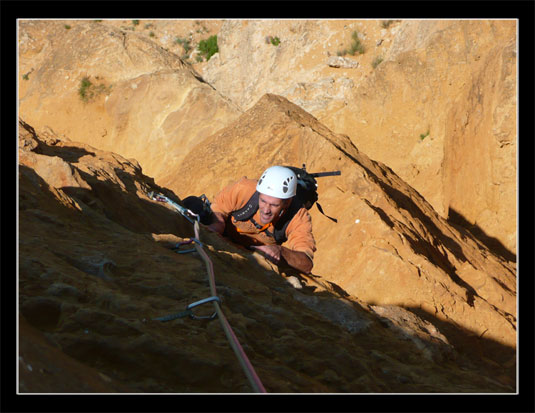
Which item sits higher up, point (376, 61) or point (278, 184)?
point (376, 61)

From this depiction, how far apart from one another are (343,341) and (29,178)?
293 centimetres

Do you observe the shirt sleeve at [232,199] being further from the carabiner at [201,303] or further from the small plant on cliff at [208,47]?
the small plant on cliff at [208,47]

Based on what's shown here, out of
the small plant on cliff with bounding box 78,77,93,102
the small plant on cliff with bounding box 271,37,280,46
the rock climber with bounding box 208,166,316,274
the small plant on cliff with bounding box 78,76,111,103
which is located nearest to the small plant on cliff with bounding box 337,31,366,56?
the small plant on cliff with bounding box 271,37,280,46

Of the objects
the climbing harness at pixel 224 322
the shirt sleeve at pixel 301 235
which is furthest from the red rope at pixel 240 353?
the shirt sleeve at pixel 301 235

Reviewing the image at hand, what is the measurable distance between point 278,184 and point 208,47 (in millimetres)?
28051

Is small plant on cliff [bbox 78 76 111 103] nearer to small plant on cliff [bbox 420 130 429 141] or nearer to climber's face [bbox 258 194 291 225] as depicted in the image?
small plant on cliff [bbox 420 130 429 141]

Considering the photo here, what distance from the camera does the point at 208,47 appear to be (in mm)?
33375

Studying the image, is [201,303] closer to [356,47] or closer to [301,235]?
[301,235]

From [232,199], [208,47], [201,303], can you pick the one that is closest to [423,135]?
[232,199]

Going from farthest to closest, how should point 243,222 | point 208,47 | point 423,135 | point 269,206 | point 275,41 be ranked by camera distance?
point 208,47 → point 275,41 → point 423,135 → point 243,222 → point 269,206

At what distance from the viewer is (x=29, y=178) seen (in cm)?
484

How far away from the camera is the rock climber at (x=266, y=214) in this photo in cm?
704

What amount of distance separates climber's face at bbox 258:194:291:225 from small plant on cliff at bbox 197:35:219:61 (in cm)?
2723

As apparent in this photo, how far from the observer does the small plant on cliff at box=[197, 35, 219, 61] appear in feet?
108
